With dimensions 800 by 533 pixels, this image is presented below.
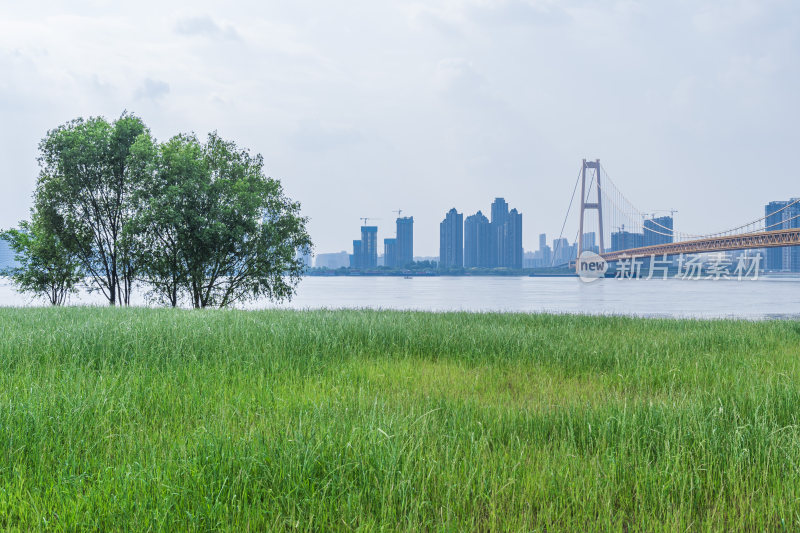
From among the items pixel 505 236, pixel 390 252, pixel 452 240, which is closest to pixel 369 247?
pixel 390 252

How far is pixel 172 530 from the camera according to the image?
206 cm

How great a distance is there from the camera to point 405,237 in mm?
149375

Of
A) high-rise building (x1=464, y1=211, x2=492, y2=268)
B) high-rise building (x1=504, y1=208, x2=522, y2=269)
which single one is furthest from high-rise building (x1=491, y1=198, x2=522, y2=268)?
high-rise building (x1=464, y1=211, x2=492, y2=268)

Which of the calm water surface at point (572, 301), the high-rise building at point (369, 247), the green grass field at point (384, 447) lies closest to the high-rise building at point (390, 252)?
the high-rise building at point (369, 247)

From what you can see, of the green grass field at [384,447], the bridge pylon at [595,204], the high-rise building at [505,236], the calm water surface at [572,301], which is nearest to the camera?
the green grass field at [384,447]

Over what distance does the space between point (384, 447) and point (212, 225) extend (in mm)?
21133

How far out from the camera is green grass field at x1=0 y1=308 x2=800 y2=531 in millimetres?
2195

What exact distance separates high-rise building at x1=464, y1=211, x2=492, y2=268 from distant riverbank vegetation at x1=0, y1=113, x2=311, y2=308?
83.8 meters

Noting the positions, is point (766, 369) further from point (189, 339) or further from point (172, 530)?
point (189, 339)

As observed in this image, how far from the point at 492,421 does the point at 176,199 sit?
21.5 meters

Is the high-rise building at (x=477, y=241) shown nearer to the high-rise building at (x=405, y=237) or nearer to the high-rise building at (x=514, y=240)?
the high-rise building at (x=514, y=240)

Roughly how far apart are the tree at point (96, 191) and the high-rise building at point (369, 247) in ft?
305

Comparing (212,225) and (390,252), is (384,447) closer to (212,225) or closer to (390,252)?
(212,225)

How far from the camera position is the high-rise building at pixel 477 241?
360 feet
